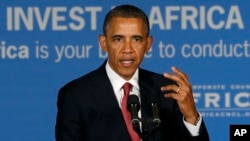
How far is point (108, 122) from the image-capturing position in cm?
202

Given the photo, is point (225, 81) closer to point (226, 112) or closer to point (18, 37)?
point (226, 112)

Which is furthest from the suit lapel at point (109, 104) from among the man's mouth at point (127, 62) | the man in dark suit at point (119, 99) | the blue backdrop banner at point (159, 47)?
the blue backdrop banner at point (159, 47)

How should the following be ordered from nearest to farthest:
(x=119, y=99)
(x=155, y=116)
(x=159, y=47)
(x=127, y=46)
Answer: (x=155, y=116)
(x=127, y=46)
(x=119, y=99)
(x=159, y=47)

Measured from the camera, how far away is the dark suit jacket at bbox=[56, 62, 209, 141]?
6.51 ft

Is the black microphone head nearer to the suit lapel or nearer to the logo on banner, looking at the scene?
the suit lapel

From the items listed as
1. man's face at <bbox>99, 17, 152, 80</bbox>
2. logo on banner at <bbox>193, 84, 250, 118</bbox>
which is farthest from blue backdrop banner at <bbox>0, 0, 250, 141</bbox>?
man's face at <bbox>99, 17, 152, 80</bbox>

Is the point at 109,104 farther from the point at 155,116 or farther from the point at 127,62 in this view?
the point at 155,116

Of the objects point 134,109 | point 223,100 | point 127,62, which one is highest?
point 127,62

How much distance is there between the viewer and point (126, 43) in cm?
196

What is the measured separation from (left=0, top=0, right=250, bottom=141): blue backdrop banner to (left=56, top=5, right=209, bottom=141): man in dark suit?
130cm

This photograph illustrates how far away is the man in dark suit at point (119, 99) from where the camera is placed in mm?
1961

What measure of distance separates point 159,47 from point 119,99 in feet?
4.43

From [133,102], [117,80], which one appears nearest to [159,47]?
[117,80]

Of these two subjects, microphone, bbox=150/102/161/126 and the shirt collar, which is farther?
the shirt collar
